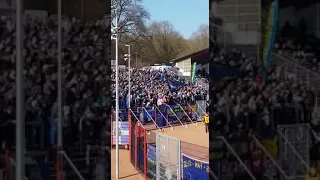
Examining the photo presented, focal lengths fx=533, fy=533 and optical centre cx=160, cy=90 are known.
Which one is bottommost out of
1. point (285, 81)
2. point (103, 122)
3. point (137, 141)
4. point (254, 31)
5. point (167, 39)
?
point (137, 141)

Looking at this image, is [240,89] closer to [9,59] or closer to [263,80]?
[263,80]

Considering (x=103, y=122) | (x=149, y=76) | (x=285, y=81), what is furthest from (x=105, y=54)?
(x=149, y=76)

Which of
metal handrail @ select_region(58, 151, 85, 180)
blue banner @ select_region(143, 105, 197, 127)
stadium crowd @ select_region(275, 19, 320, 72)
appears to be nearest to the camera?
metal handrail @ select_region(58, 151, 85, 180)

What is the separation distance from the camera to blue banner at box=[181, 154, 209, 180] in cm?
789

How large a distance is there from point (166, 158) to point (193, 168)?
3.30 feet

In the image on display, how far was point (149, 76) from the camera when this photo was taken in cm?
3328

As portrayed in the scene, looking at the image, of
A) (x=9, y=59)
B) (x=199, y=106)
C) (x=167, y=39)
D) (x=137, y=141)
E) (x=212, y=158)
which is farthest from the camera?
(x=167, y=39)

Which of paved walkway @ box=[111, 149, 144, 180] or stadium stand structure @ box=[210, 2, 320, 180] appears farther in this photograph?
paved walkway @ box=[111, 149, 144, 180]

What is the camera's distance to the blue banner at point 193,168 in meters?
7.89

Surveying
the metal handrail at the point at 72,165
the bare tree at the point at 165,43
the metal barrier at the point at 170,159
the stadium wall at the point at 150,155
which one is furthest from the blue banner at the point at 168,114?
the bare tree at the point at 165,43

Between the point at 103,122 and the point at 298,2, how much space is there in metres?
2.48

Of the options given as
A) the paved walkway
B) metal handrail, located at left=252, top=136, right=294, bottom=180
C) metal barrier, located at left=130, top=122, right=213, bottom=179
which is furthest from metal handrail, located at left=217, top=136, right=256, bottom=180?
the paved walkway

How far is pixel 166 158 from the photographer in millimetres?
9055

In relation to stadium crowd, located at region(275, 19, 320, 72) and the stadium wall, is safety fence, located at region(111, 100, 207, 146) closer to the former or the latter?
the stadium wall
